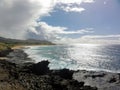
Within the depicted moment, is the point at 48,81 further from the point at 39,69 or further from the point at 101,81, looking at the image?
the point at 101,81

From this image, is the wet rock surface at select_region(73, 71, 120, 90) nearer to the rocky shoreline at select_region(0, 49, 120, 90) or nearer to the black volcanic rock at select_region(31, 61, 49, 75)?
the rocky shoreline at select_region(0, 49, 120, 90)

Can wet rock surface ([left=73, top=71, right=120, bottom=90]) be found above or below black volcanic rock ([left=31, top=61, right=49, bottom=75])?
below

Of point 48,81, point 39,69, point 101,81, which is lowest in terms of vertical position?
point 101,81

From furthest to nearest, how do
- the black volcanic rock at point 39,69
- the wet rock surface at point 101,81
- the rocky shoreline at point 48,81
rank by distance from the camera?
the black volcanic rock at point 39,69 → the wet rock surface at point 101,81 → the rocky shoreline at point 48,81

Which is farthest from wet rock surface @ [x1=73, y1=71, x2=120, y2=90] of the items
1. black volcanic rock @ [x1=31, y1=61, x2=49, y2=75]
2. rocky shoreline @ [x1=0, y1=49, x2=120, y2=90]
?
black volcanic rock @ [x1=31, y1=61, x2=49, y2=75]

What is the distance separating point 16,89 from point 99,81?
24251mm

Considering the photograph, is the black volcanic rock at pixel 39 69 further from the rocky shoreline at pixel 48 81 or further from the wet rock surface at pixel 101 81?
the wet rock surface at pixel 101 81

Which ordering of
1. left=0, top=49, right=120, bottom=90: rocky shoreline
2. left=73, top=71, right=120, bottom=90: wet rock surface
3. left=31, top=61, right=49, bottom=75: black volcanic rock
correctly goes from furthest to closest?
left=31, top=61, right=49, bottom=75: black volcanic rock
left=73, top=71, right=120, bottom=90: wet rock surface
left=0, top=49, right=120, bottom=90: rocky shoreline

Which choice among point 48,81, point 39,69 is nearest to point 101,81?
point 48,81

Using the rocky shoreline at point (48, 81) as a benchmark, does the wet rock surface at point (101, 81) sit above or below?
below

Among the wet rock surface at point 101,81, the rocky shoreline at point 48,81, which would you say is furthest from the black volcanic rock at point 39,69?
the wet rock surface at point 101,81

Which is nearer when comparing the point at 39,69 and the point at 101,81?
the point at 101,81

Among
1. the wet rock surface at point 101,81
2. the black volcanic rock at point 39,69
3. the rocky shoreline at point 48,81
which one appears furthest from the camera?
the black volcanic rock at point 39,69

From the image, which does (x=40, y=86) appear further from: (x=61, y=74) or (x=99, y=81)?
(x=99, y=81)
